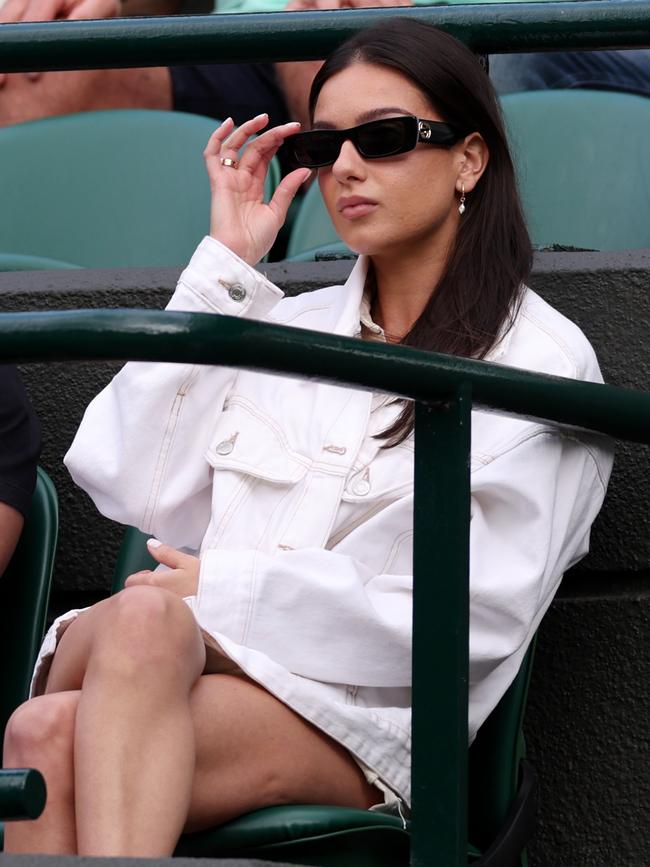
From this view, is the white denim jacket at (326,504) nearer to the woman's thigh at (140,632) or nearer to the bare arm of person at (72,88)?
the woman's thigh at (140,632)

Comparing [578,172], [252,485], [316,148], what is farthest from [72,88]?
[252,485]

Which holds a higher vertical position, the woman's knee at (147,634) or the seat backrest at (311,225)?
the seat backrest at (311,225)

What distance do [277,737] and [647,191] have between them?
5.60 ft

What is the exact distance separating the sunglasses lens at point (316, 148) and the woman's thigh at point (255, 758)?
2.75ft

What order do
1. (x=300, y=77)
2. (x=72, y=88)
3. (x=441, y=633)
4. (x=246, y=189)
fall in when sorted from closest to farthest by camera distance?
(x=441, y=633)
(x=246, y=189)
(x=300, y=77)
(x=72, y=88)

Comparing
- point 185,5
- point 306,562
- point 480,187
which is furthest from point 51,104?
point 306,562

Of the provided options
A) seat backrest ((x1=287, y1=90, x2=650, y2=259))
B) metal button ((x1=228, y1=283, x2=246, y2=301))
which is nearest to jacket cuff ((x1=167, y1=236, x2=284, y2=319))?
metal button ((x1=228, y1=283, x2=246, y2=301))

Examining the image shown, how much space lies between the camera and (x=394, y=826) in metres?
2.08

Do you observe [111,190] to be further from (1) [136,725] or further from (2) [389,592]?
(1) [136,725]

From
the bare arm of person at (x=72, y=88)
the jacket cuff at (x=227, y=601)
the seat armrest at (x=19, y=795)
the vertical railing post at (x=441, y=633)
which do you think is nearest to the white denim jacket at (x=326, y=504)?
the jacket cuff at (x=227, y=601)

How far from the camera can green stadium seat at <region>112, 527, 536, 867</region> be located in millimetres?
2037

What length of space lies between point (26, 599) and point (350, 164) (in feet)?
2.74

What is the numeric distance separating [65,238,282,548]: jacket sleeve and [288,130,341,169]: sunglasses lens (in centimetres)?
19

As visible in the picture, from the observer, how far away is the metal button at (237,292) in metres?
2.54
